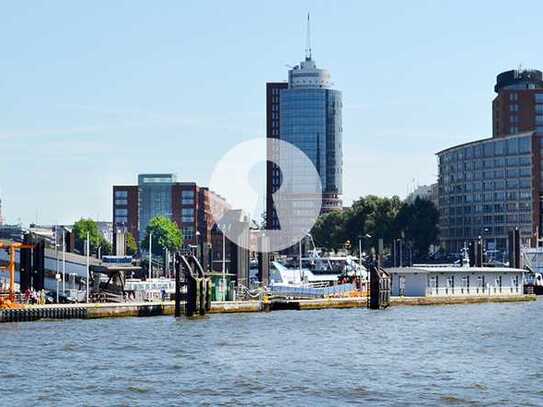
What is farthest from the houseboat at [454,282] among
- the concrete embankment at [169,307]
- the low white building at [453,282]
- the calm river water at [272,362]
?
the calm river water at [272,362]

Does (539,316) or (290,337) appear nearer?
(290,337)

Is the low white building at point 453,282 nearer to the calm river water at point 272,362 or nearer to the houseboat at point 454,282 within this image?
the houseboat at point 454,282

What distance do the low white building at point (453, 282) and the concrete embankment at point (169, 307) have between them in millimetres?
2240

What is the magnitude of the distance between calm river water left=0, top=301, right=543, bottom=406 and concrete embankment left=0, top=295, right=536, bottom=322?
3.75 m

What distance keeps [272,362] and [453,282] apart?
83.5 metres

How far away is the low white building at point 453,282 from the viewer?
495ft

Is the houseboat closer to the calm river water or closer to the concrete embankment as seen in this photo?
the concrete embankment

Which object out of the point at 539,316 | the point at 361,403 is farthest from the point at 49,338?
the point at 539,316

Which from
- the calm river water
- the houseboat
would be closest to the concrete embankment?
the houseboat

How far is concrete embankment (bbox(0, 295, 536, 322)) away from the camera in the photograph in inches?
4323

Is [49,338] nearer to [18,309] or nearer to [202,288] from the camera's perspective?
[18,309]

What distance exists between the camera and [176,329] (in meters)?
99.9

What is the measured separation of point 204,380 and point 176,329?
116 ft

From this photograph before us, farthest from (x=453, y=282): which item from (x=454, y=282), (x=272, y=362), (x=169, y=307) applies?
(x=272, y=362)
